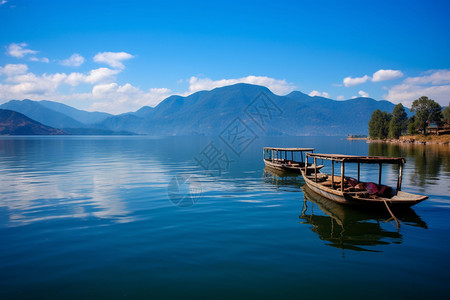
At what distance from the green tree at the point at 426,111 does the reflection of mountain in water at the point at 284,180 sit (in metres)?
123

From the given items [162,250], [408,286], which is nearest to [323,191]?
[408,286]

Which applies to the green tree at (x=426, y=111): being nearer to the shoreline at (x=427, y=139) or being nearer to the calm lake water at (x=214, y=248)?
the shoreline at (x=427, y=139)

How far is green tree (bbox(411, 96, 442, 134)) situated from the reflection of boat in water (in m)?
138

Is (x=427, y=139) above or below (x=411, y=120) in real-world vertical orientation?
below

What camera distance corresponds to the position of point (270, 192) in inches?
1103

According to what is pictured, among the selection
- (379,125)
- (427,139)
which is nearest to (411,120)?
(379,125)

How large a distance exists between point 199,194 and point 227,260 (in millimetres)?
14400

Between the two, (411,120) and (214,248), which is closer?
(214,248)

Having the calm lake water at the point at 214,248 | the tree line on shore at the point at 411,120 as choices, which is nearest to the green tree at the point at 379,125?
the tree line on shore at the point at 411,120

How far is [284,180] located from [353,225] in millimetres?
18353

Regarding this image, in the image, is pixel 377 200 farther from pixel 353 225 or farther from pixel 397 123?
pixel 397 123

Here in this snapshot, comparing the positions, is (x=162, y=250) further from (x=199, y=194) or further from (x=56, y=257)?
(x=199, y=194)

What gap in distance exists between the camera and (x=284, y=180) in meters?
36.1

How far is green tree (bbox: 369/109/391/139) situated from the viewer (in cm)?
15875
